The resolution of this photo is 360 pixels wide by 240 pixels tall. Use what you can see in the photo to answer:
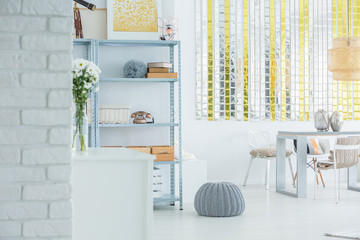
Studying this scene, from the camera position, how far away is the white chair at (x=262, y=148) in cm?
847

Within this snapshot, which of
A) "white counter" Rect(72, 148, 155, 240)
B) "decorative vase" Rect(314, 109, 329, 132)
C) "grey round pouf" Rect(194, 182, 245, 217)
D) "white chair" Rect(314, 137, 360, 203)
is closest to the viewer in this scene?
"white counter" Rect(72, 148, 155, 240)

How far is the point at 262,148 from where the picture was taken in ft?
28.4

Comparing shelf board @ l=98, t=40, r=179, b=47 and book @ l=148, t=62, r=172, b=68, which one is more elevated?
shelf board @ l=98, t=40, r=179, b=47

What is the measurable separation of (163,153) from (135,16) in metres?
1.50

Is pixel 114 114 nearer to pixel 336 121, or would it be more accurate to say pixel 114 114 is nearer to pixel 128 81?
pixel 128 81

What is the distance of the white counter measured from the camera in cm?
338

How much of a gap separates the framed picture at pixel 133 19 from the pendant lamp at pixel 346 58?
264 centimetres

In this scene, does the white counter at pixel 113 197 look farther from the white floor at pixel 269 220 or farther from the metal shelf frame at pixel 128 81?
the metal shelf frame at pixel 128 81

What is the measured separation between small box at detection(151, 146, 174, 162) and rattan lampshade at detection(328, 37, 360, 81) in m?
2.75

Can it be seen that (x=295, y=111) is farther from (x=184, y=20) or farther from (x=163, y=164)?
(x=163, y=164)

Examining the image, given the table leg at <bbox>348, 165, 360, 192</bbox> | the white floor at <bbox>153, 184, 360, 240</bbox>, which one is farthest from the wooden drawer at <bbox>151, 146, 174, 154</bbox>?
the table leg at <bbox>348, 165, 360, 192</bbox>

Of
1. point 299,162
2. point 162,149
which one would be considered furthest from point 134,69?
point 299,162

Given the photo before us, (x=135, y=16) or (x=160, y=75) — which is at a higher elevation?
(x=135, y=16)

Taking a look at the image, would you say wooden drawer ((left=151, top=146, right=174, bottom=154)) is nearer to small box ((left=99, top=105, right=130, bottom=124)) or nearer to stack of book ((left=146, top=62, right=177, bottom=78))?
small box ((left=99, top=105, right=130, bottom=124))
